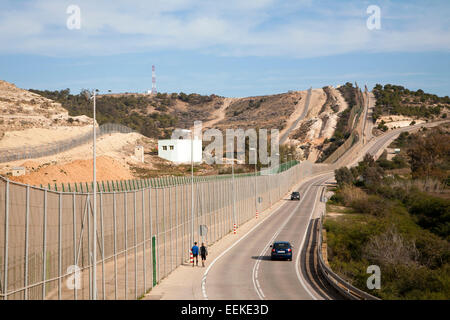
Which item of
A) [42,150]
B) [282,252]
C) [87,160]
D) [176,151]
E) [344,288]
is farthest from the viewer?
[176,151]

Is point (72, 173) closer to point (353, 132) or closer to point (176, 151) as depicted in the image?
point (176, 151)

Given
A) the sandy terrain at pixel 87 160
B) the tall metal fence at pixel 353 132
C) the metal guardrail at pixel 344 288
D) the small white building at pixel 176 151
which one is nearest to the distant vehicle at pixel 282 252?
the metal guardrail at pixel 344 288

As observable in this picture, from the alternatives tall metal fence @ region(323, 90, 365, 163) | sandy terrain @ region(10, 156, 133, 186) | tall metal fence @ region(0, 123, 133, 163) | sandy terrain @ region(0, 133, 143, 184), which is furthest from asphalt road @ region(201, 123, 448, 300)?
tall metal fence @ region(323, 90, 365, 163)

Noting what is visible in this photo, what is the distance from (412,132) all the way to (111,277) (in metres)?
146

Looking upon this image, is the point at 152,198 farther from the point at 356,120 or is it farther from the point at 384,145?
the point at 356,120

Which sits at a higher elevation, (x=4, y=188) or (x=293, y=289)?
(x=4, y=188)

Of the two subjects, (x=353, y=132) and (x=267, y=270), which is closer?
(x=267, y=270)

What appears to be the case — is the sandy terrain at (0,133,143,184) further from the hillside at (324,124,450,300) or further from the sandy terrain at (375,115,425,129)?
the sandy terrain at (375,115,425,129)

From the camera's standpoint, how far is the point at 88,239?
16.5m

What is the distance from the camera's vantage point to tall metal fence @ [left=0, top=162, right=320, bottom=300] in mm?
11727

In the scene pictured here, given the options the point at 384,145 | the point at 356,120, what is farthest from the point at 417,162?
the point at 356,120

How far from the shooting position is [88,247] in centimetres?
1648

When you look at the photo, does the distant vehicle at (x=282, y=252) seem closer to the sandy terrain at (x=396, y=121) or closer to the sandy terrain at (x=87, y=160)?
the sandy terrain at (x=87, y=160)

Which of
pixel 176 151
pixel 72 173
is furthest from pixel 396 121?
pixel 72 173
